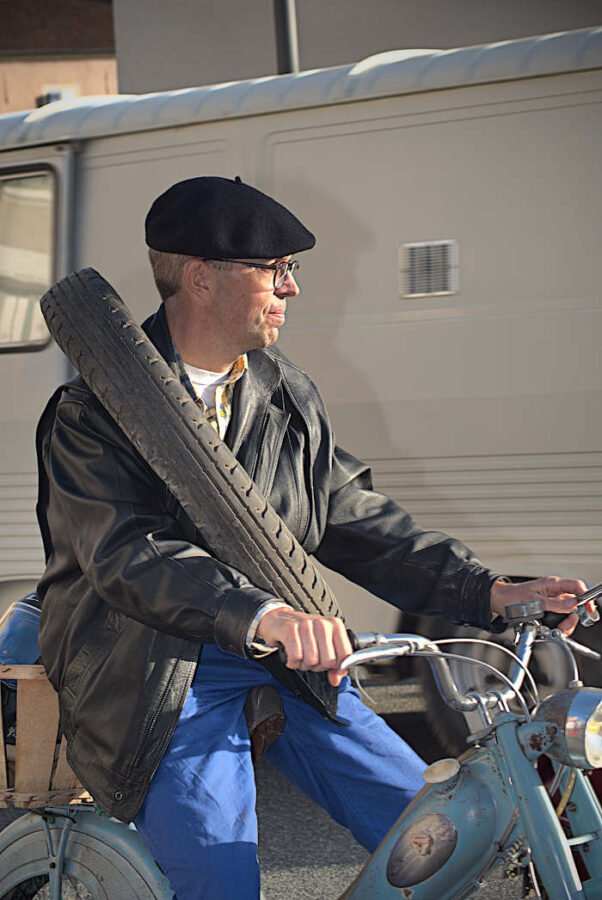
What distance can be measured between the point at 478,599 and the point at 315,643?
1.99 ft

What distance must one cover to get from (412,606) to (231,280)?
0.75 m

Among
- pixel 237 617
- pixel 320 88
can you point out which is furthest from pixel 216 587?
pixel 320 88

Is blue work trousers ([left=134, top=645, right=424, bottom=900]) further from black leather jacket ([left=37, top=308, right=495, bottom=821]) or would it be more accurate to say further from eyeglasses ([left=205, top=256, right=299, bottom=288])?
eyeglasses ([left=205, top=256, right=299, bottom=288])

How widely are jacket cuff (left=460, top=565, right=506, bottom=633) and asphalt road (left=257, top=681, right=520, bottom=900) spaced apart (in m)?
1.24

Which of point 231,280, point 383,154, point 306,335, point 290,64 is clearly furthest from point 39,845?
point 290,64

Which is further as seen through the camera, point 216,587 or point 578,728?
point 216,587

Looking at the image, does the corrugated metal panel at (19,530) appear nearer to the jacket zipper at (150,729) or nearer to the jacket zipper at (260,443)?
the jacket zipper at (260,443)

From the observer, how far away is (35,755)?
2186 mm

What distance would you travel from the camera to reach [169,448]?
6.60 feet

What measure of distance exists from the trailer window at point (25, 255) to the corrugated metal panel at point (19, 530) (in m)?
0.58

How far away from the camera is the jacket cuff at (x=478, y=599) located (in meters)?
2.22

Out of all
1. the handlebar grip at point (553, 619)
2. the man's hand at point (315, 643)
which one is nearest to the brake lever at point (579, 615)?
the handlebar grip at point (553, 619)

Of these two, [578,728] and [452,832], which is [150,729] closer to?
[452,832]

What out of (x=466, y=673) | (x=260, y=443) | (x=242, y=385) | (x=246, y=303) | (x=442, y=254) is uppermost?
(x=442, y=254)
